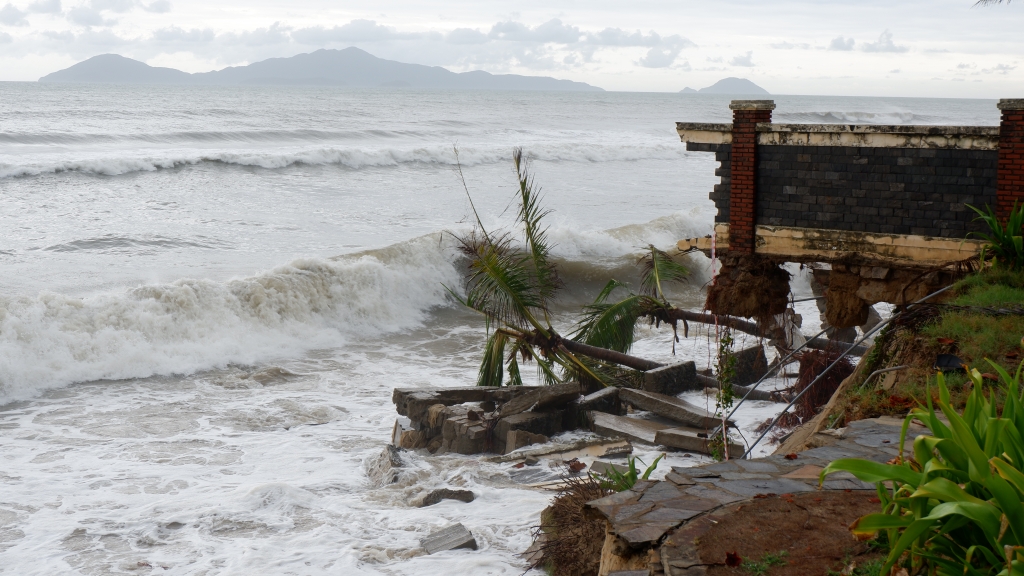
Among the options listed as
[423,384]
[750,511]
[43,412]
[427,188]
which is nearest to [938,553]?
[750,511]

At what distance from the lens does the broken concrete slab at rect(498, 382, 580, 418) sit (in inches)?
443

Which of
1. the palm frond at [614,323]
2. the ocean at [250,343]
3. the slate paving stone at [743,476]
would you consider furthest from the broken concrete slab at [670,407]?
the slate paving stone at [743,476]

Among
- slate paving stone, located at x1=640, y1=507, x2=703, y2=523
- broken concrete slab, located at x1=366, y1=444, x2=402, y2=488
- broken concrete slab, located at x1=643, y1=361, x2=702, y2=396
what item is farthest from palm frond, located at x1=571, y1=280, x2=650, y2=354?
slate paving stone, located at x1=640, y1=507, x2=703, y2=523

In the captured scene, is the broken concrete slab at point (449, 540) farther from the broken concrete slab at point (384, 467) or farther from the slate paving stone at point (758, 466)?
the slate paving stone at point (758, 466)

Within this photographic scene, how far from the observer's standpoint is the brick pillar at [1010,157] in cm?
892

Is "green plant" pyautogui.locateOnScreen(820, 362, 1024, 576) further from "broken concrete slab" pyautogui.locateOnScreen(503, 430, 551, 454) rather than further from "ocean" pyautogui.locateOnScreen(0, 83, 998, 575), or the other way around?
"broken concrete slab" pyautogui.locateOnScreen(503, 430, 551, 454)

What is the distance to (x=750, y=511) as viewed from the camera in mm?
5000

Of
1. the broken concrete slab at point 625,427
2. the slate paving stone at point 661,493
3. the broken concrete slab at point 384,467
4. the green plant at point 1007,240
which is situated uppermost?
the green plant at point 1007,240

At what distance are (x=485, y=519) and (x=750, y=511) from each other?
4165 millimetres

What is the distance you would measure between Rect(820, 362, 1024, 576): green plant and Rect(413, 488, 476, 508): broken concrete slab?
18.8ft

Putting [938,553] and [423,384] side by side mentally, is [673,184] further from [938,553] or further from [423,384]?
[938,553]

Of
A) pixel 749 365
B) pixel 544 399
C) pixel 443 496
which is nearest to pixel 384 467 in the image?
pixel 443 496

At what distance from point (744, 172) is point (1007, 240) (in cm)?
287

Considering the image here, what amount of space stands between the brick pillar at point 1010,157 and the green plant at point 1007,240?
13 centimetres
